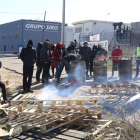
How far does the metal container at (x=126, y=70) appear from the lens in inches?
464

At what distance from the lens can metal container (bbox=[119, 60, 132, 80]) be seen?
11.8 m

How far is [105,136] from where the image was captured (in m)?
4.50

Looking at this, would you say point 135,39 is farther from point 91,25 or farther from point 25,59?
point 25,59

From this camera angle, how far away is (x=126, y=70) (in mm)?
Result: 11812

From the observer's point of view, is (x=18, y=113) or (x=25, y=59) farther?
(x=25, y=59)

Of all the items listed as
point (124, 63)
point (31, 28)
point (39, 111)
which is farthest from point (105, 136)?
point (31, 28)

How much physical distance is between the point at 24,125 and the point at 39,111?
0.57m

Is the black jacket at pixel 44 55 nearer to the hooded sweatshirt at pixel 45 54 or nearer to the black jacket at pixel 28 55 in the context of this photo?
the hooded sweatshirt at pixel 45 54

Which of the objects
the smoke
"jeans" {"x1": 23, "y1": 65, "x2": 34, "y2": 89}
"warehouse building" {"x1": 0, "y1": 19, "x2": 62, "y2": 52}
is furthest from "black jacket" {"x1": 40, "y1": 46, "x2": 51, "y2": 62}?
"warehouse building" {"x1": 0, "y1": 19, "x2": 62, "y2": 52}

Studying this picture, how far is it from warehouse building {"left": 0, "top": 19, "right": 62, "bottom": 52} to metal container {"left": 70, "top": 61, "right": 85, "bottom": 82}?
38.4 meters

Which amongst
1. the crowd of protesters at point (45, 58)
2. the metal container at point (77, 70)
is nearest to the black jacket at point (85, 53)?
the crowd of protesters at point (45, 58)

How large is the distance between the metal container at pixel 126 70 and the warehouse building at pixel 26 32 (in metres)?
37.7

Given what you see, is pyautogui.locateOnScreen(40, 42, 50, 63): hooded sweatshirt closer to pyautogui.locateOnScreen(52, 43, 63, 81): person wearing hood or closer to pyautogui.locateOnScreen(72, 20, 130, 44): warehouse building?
pyautogui.locateOnScreen(52, 43, 63, 81): person wearing hood

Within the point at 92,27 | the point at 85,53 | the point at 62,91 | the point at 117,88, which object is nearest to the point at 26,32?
the point at 92,27
